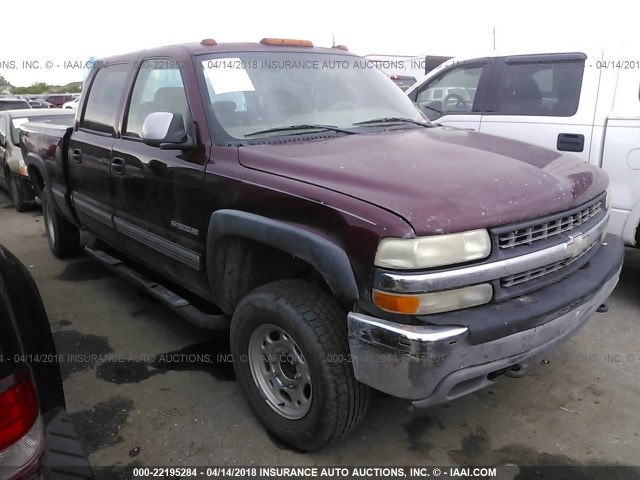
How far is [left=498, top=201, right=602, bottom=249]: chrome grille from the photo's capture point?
7.40 ft

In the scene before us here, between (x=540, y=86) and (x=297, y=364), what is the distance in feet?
12.2

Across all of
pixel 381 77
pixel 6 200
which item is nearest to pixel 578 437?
pixel 381 77

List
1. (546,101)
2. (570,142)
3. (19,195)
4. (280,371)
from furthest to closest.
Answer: (19,195)
(546,101)
(570,142)
(280,371)

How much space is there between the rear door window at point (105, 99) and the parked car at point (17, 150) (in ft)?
11.3

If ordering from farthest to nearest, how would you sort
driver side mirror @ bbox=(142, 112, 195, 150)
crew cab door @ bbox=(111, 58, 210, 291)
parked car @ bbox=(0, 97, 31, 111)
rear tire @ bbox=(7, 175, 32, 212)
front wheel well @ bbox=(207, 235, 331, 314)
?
parked car @ bbox=(0, 97, 31, 111), rear tire @ bbox=(7, 175, 32, 212), crew cab door @ bbox=(111, 58, 210, 291), driver side mirror @ bbox=(142, 112, 195, 150), front wheel well @ bbox=(207, 235, 331, 314)

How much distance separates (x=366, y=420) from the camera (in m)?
2.95

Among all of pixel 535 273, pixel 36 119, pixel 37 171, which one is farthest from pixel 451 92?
pixel 36 119

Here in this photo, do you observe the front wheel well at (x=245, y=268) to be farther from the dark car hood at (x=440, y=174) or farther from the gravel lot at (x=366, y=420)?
the gravel lot at (x=366, y=420)

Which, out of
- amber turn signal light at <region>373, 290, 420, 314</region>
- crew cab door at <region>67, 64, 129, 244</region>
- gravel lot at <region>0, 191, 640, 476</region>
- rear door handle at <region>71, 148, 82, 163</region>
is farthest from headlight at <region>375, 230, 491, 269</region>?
rear door handle at <region>71, 148, 82, 163</region>

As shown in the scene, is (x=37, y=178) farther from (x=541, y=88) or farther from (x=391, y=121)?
(x=541, y=88)

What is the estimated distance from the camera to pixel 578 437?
2.79 meters

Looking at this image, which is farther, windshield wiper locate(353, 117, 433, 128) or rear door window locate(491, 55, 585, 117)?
rear door window locate(491, 55, 585, 117)

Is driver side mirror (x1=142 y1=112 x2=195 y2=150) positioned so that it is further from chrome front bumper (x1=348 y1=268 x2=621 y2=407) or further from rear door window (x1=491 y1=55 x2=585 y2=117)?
rear door window (x1=491 y1=55 x2=585 y2=117)

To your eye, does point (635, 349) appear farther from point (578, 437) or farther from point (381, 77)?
point (381, 77)
